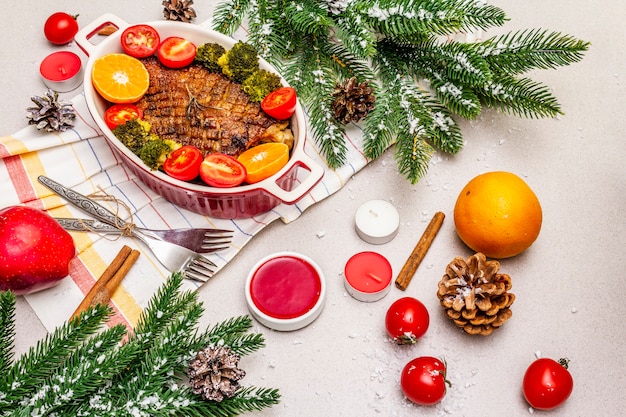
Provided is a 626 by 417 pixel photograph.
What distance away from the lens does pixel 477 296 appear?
169cm

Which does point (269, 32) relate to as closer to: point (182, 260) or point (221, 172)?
point (221, 172)

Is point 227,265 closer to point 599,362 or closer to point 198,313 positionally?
point 198,313

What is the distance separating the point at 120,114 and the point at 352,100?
621 millimetres

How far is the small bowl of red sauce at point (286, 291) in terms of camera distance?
174cm

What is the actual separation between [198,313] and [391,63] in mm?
940

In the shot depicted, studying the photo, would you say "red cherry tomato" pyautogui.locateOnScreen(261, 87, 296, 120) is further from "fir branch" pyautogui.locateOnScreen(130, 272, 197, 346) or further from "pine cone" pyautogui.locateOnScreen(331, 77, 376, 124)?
"fir branch" pyautogui.locateOnScreen(130, 272, 197, 346)

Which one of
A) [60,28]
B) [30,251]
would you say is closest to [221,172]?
[30,251]

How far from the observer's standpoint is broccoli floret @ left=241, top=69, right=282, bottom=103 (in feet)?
6.16

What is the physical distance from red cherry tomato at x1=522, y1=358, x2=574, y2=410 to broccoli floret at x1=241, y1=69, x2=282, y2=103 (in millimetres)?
961

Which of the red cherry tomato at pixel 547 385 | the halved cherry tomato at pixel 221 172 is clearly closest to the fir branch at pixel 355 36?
the halved cherry tomato at pixel 221 172

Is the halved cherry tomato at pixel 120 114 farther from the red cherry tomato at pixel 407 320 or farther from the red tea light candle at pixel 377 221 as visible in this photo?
the red cherry tomato at pixel 407 320

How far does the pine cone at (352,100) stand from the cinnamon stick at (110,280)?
0.67m

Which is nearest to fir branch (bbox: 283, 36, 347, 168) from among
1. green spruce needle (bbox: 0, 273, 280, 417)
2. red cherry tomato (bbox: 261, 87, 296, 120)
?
red cherry tomato (bbox: 261, 87, 296, 120)

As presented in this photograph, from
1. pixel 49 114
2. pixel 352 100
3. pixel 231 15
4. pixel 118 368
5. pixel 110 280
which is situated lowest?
pixel 110 280
